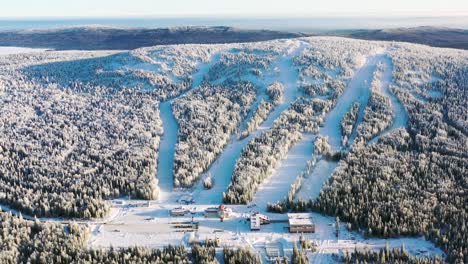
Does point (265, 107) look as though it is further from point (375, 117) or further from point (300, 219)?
point (300, 219)

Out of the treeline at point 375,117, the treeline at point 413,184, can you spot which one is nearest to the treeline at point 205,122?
the treeline at point 413,184

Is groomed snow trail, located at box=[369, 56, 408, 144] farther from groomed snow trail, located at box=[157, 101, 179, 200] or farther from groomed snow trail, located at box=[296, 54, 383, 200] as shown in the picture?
groomed snow trail, located at box=[157, 101, 179, 200]

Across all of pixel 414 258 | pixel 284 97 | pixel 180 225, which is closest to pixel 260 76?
pixel 284 97

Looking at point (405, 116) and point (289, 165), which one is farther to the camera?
point (405, 116)

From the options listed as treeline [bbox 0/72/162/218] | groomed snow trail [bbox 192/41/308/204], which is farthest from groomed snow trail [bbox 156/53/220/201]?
groomed snow trail [bbox 192/41/308/204]

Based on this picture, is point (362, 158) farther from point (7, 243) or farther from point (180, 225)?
point (7, 243)

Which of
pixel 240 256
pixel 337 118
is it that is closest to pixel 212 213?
pixel 240 256
